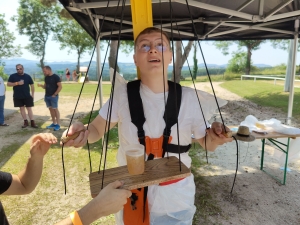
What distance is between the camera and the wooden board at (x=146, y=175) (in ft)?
3.40

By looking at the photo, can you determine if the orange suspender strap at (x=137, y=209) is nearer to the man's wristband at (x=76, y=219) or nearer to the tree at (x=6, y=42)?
the man's wristband at (x=76, y=219)

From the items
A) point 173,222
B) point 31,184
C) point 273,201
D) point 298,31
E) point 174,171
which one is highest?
A: point 298,31

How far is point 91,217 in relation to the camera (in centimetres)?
96

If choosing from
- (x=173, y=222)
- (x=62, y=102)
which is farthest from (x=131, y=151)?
(x=62, y=102)

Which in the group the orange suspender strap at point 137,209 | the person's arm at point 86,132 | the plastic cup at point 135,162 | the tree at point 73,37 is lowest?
the orange suspender strap at point 137,209

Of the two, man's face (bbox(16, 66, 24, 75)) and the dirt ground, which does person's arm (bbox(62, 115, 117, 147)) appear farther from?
man's face (bbox(16, 66, 24, 75))

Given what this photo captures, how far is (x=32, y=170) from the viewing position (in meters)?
1.40

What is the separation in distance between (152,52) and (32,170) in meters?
1.07

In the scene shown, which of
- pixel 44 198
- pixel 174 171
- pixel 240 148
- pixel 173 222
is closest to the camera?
pixel 174 171

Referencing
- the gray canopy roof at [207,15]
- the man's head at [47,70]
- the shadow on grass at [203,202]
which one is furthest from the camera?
the man's head at [47,70]

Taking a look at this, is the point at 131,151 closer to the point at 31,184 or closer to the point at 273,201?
the point at 31,184

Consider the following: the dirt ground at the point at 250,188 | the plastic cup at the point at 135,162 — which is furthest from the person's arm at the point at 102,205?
the dirt ground at the point at 250,188

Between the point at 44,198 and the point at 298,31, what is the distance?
208 inches

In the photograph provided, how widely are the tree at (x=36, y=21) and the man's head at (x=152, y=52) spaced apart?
32.3 meters
